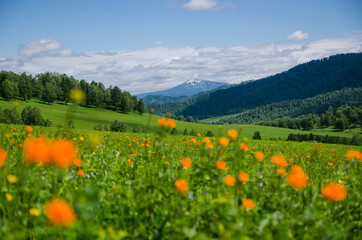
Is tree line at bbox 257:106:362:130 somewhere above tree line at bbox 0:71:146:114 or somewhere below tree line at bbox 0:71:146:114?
below

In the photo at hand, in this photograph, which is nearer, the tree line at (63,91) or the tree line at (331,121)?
the tree line at (63,91)

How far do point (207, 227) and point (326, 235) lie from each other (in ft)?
3.43

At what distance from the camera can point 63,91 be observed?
105 meters

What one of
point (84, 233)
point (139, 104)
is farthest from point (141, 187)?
point (139, 104)

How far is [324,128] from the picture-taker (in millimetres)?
141375

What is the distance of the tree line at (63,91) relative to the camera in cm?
8825

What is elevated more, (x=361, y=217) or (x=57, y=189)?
(x=57, y=189)

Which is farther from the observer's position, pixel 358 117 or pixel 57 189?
pixel 358 117

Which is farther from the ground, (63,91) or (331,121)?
(63,91)

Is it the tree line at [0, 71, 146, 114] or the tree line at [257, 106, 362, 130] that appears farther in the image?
the tree line at [257, 106, 362, 130]

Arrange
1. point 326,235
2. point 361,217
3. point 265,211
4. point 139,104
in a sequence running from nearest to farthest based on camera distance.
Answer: point 326,235, point 265,211, point 361,217, point 139,104

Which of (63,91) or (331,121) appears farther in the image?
(331,121)

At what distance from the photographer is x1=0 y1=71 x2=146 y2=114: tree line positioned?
8825 cm

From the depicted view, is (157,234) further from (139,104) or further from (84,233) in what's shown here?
(139,104)
